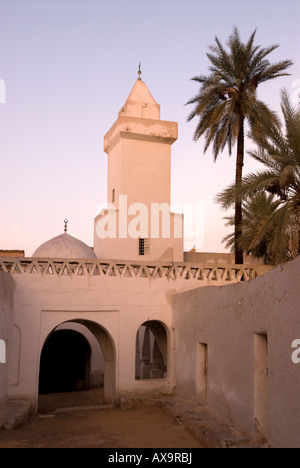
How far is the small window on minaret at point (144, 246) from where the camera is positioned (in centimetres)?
2061

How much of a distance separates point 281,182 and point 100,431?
7709mm

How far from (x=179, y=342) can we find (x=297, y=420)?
23.0ft

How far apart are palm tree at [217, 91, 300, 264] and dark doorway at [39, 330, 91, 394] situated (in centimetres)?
1110

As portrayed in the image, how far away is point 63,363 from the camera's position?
80.3ft

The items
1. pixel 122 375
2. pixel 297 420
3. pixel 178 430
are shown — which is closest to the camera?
pixel 297 420

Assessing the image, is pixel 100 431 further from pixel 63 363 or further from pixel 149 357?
pixel 63 363

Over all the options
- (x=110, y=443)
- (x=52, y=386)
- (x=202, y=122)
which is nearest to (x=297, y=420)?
(x=110, y=443)

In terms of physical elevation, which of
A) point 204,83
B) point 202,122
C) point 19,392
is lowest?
point 19,392

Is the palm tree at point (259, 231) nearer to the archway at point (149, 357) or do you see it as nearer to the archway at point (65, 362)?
the archway at point (149, 357)

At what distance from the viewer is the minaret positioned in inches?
806

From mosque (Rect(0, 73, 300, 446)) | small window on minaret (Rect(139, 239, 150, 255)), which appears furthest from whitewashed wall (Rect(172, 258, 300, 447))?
small window on minaret (Rect(139, 239, 150, 255))

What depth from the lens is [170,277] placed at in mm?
14438

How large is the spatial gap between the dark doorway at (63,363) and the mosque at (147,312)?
0.06 meters

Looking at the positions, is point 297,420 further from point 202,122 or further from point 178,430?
point 202,122
